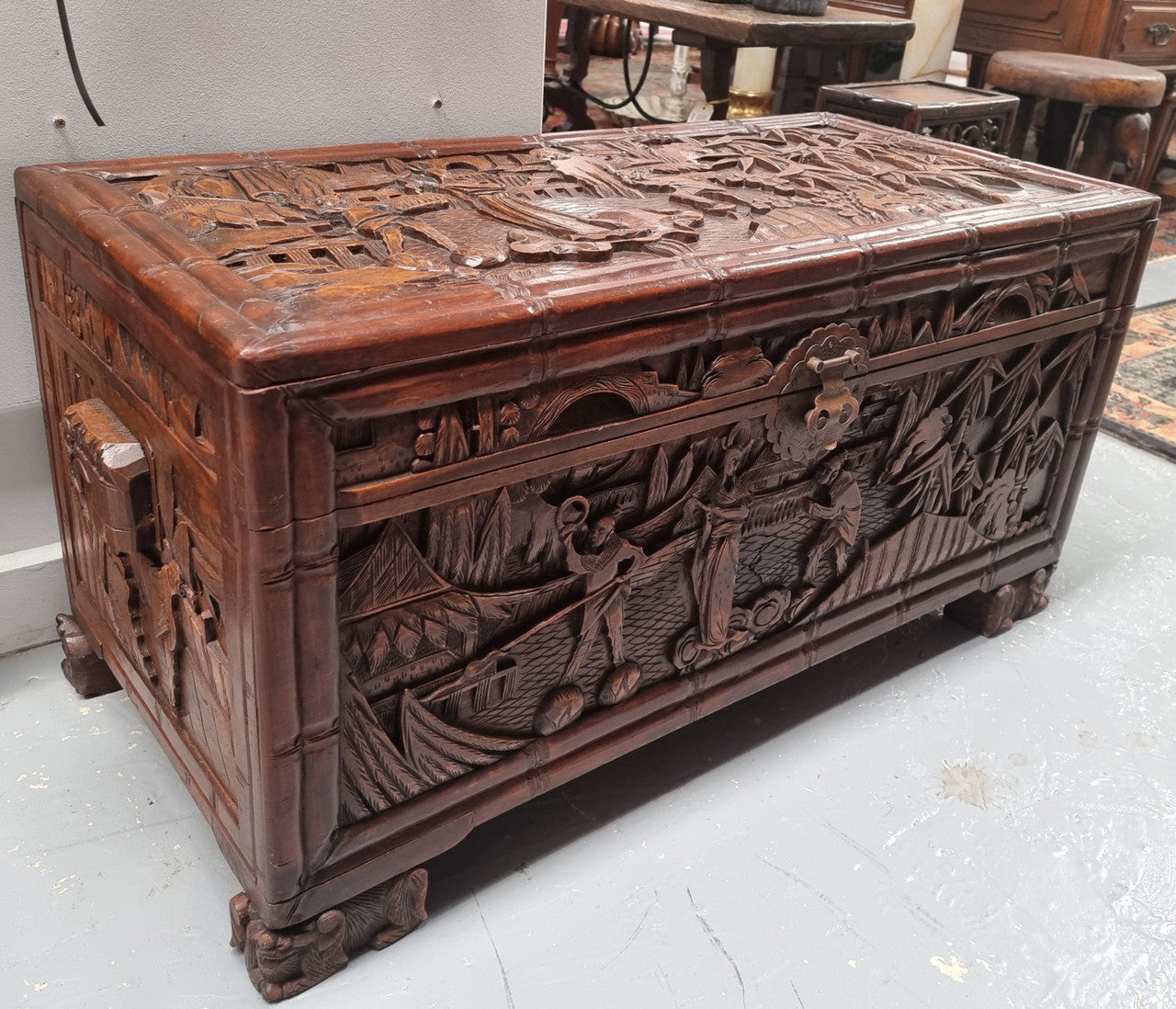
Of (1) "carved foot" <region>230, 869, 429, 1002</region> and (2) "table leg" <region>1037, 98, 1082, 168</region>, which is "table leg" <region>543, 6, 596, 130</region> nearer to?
(2) "table leg" <region>1037, 98, 1082, 168</region>

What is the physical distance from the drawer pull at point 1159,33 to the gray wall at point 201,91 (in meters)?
3.93

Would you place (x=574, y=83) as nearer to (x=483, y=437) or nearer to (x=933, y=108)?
(x=933, y=108)

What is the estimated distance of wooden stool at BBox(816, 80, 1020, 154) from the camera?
8.64ft

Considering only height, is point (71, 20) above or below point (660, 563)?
above

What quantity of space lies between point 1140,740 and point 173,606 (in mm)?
1514

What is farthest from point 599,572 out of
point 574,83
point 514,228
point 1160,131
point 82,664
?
point 1160,131

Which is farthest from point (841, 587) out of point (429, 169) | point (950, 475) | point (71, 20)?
point (71, 20)

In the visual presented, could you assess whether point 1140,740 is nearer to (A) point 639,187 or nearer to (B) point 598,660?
(B) point 598,660

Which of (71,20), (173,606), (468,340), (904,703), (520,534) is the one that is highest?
(71,20)

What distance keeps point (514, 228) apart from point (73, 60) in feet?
2.04

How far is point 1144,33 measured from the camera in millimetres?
4633

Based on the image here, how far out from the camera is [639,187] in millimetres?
1584

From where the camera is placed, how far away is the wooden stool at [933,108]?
2635 millimetres

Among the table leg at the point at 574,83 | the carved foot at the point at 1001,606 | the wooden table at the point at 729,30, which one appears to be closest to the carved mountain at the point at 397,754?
the carved foot at the point at 1001,606
